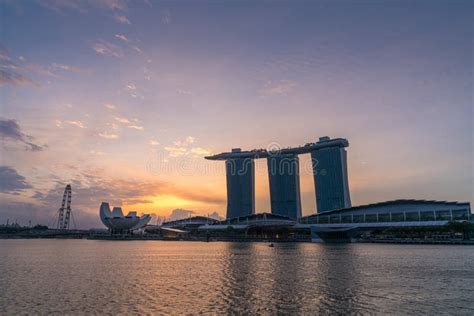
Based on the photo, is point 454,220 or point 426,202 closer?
point 454,220

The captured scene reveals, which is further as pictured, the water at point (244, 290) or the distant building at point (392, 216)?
the distant building at point (392, 216)

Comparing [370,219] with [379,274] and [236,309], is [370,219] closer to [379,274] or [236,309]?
[379,274]

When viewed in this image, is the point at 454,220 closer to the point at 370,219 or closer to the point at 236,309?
the point at 370,219

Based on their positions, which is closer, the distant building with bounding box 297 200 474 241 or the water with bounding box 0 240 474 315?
the water with bounding box 0 240 474 315

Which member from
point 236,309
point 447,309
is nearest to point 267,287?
point 236,309

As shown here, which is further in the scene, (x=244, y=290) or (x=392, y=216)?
(x=392, y=216)

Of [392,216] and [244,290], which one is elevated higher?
[392,216]

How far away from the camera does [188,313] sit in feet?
88.1

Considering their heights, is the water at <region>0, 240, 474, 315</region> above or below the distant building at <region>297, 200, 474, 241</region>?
below

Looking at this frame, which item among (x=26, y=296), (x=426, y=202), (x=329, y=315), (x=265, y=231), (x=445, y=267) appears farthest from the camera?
(x=265, y=231)

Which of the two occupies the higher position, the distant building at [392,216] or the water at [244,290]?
the distant building at [392,216]

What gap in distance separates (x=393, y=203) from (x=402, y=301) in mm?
128902

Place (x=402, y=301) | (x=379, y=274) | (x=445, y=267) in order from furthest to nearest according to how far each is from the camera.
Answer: (x=445, y=267), (x=379, y=274), (x=402, y=301)

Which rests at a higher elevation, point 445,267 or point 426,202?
point 426,202
